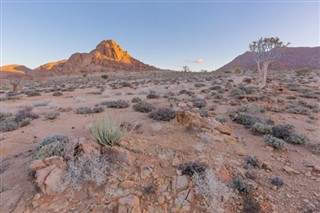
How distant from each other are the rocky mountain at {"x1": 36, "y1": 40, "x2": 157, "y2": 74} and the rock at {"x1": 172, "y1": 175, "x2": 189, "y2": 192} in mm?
69979

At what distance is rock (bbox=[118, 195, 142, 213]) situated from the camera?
7.52 feet

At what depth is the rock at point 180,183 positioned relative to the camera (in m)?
2.69

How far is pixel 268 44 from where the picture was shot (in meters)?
15.5

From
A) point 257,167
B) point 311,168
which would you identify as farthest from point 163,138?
point 311,168

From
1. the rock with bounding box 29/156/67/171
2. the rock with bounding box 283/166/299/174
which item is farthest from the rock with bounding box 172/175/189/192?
the rock with bounding box 283/166/299/174

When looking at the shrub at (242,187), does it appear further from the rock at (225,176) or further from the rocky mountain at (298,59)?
the rocky mountain at (298,59)

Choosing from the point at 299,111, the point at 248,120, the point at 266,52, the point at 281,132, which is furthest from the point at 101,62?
the point at 281,132

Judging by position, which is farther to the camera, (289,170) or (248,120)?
(248,120)

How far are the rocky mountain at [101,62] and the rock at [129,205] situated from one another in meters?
70.2

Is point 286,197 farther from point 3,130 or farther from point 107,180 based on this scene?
point 3,130

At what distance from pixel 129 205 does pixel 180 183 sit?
2.80ft

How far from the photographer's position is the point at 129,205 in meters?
2.33

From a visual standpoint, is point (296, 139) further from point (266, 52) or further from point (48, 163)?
point (266, 52)

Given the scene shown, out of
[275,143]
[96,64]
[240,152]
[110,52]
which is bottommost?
[240,152]
